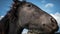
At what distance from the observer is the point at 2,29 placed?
6.79ft

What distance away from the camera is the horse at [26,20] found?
5.52 ft

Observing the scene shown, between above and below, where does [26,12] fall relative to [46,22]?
above

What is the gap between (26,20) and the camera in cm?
190

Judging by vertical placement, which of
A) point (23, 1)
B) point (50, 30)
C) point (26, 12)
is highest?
point (23, 1)

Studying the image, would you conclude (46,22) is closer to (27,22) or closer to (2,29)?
(27,22)

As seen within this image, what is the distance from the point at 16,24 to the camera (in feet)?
6.53

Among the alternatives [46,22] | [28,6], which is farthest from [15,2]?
[46,22]

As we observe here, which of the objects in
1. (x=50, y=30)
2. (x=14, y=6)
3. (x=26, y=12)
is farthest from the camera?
(x=14, y=6)

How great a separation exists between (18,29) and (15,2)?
1.08ft

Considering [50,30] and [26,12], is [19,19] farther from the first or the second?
[50,30]

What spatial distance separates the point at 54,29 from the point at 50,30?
0.04m

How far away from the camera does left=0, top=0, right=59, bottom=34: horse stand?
1.68 metres

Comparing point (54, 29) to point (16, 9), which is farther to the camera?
point (16, 9)

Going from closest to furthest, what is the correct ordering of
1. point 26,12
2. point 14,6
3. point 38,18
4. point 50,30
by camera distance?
point 50,30 < point 38,18 < point 26,12 < point 14,6
